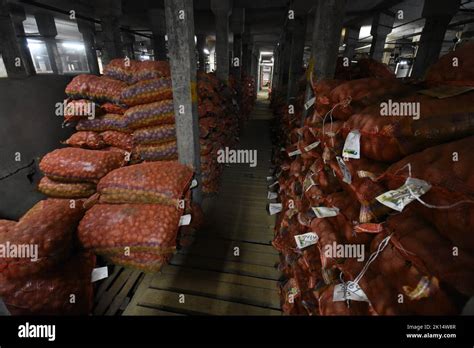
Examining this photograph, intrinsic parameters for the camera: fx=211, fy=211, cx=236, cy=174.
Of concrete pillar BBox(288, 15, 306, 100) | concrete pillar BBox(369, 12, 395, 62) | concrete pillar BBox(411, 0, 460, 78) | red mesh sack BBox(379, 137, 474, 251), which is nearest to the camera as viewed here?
red mesh sack BBox(379, 137, 474, 251)

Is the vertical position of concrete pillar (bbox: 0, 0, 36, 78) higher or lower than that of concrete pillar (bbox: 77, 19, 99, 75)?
lower

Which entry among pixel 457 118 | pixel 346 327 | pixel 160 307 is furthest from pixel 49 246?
pixel 457 118

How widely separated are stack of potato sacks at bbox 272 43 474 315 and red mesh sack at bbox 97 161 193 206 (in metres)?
1.59

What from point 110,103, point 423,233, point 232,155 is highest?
point 110,103

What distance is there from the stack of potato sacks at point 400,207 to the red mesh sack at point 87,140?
3.39 metres

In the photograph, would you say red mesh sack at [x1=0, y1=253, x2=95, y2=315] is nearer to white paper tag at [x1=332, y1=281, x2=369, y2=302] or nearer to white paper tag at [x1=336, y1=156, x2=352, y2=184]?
white paper tag at [x1=332, y1=281, x2=369, y2=302]

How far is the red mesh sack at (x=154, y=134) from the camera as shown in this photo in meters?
3.32

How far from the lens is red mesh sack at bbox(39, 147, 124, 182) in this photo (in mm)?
2930

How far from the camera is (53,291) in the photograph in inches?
74.9

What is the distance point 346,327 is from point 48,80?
527 cm

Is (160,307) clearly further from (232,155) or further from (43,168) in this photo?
(232,155)

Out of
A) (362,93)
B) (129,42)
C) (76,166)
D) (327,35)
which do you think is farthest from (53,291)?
(129,42)

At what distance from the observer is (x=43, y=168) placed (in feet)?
9.84

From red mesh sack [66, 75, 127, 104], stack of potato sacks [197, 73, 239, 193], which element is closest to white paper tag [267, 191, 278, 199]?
stack of potato sacks [197, 73, 239, 193]
